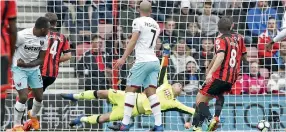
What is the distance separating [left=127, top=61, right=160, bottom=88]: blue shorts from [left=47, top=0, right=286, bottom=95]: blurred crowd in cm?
331

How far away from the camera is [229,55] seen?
1180cm

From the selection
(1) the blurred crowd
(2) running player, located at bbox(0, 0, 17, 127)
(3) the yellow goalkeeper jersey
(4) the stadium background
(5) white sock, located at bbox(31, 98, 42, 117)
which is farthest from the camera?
(1) the blurred crowd

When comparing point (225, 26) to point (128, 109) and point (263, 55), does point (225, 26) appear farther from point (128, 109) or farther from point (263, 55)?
point (263, 55)

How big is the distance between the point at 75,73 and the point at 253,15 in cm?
405

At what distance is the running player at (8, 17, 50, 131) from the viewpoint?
449 inches

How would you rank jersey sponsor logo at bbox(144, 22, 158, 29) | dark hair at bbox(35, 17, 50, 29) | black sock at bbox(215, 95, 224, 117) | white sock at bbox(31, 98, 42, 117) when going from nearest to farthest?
dark hair at bbox(35, 17, 50, 29), jersey sponsor logo at bbox(144, 22, 158, 29), black sock at bbox(215, 95, 224, 117), white sock at bbox(31, 98, 42, 117)

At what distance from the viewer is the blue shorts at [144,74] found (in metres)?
11.7

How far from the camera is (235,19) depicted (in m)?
16.0

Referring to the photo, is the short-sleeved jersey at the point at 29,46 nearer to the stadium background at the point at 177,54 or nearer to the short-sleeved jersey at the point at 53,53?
the short-sleeved jersey at the point at 53,53

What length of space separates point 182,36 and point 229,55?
4086 millimetres

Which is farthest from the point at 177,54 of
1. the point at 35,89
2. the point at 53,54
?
the point at 35,89

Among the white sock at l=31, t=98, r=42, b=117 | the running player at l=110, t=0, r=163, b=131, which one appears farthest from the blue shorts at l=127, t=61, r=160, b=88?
the white sock at l=31, t=98, r=42, b=117

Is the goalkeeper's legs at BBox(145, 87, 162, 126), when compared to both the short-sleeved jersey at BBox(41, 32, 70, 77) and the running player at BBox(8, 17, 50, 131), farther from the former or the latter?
the short-sleeved jersey at BBox(41, 32, 70, 77)

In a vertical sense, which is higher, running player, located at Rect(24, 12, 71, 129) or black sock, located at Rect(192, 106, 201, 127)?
running player, located at Rect(24, 12, 71, 129)
